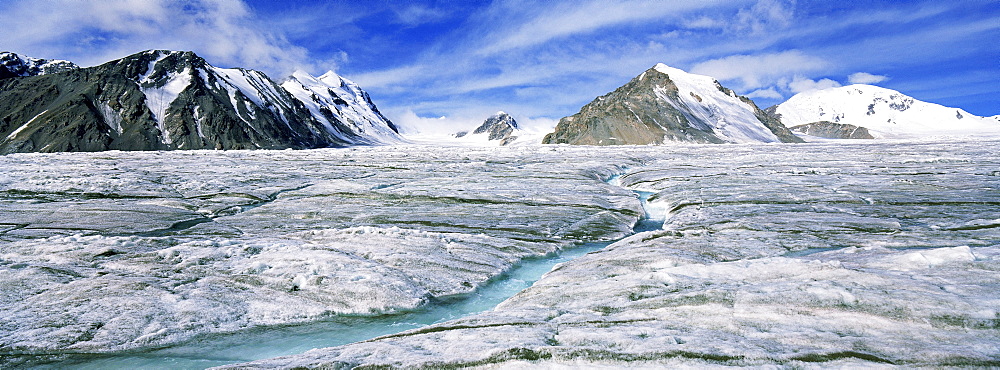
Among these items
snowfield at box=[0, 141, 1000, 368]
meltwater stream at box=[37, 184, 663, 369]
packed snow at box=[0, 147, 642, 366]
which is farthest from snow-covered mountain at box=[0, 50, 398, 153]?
meltwater stream at box=[37, 184, 663, 369]

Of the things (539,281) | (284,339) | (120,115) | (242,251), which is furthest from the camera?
(120,115)

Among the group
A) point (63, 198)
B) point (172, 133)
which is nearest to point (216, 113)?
point (172, 133)

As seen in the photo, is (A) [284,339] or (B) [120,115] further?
(B) [120,115]

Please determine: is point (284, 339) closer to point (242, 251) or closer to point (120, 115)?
point (242, 251)

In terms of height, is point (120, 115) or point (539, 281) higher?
point (120, 115)

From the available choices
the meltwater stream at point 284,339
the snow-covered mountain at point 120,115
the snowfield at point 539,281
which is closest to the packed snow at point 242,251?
the snowfield at point 539,281

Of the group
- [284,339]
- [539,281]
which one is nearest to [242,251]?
[284,339]

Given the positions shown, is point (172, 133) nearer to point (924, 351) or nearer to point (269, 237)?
point (269, 237)

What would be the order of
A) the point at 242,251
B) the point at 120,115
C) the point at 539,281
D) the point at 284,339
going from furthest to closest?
the point at 120,115 → the point at 242,251 → the point at 539,281 → the point at 284,339
